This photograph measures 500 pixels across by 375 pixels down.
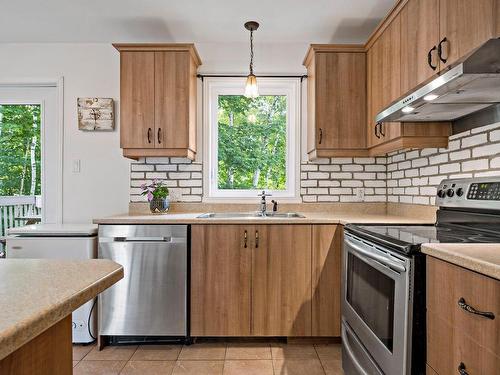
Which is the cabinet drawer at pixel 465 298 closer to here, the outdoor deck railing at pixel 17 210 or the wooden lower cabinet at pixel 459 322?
the wooden lower cabinet at pixel 459 322

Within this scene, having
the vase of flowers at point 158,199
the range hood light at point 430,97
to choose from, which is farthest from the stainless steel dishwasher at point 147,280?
the range hood light at point 430,97

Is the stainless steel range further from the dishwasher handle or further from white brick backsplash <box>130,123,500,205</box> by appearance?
the dishwasher handle

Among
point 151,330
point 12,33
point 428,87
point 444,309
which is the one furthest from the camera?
point 12,33

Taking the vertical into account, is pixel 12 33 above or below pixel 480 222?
above

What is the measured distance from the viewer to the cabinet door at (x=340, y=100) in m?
2.59

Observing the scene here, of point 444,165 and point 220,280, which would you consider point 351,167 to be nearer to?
point 444,165

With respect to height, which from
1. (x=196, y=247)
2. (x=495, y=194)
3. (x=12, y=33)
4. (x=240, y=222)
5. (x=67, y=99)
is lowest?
(x=196, y=247)

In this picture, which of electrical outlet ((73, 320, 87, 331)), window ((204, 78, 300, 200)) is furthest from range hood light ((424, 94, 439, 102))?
electrical outlet ((73, 320, 87, 331))

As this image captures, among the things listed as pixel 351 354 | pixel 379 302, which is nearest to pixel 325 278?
pixel 351 354

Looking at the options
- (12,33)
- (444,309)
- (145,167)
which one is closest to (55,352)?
(444,309)

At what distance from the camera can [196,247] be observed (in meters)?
2.29

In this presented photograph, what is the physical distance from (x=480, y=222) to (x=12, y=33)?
3581 millimetres

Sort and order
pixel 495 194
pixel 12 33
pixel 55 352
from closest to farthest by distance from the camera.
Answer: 1. pixel 55 352
2. pixel 495 194
3. pixel 12 33

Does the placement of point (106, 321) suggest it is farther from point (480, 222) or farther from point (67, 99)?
point (480, 222)
